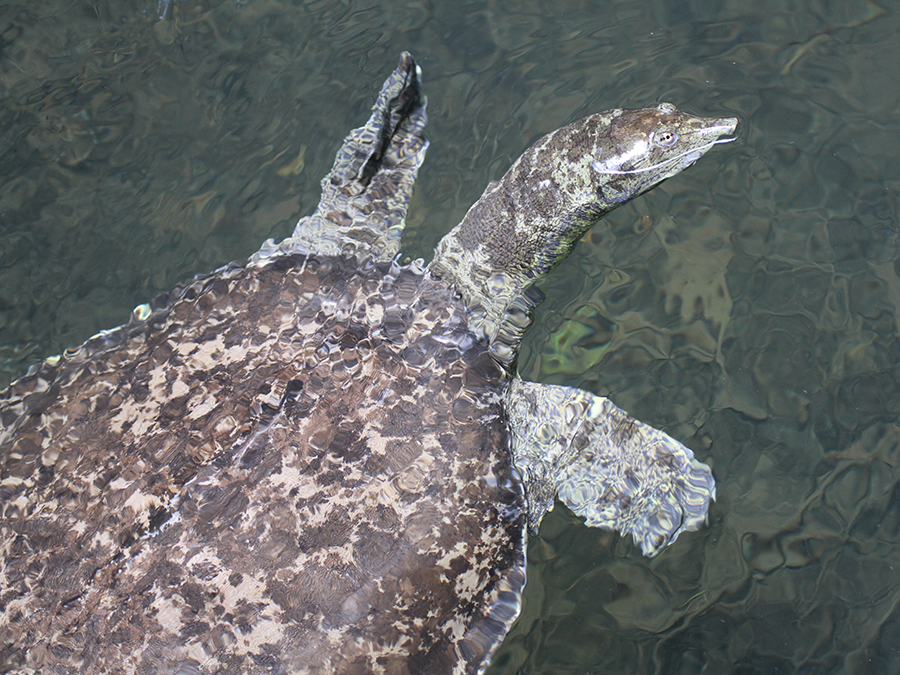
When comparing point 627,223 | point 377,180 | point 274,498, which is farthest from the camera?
point 627,223

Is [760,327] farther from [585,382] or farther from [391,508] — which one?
[391,508]

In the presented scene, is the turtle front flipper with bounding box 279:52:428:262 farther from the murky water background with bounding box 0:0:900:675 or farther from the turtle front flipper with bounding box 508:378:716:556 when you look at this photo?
the turtle front flipper with bounding box 508:378:716:556

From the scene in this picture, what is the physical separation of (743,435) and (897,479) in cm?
48

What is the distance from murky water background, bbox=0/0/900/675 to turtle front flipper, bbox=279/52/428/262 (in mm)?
381

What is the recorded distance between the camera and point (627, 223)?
2375 millimetres

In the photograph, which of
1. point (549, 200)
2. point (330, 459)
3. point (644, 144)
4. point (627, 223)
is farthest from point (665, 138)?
point (330, 459)

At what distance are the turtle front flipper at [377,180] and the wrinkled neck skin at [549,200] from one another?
245 mm

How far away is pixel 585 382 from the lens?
2.19 metres

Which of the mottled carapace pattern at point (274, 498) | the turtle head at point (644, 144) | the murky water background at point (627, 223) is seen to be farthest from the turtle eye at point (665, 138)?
the murky water background at point (627, 223)

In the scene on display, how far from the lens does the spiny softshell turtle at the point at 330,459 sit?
1.27 m

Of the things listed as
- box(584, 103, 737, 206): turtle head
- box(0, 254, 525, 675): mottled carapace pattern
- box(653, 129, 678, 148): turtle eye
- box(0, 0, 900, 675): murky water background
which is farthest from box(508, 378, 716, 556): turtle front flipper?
box(653, 129, 678, 148): turtle eye

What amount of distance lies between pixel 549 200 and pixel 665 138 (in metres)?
0.32

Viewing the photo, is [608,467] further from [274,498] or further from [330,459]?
[274,498]

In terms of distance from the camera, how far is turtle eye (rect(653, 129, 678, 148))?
147 centimetres
